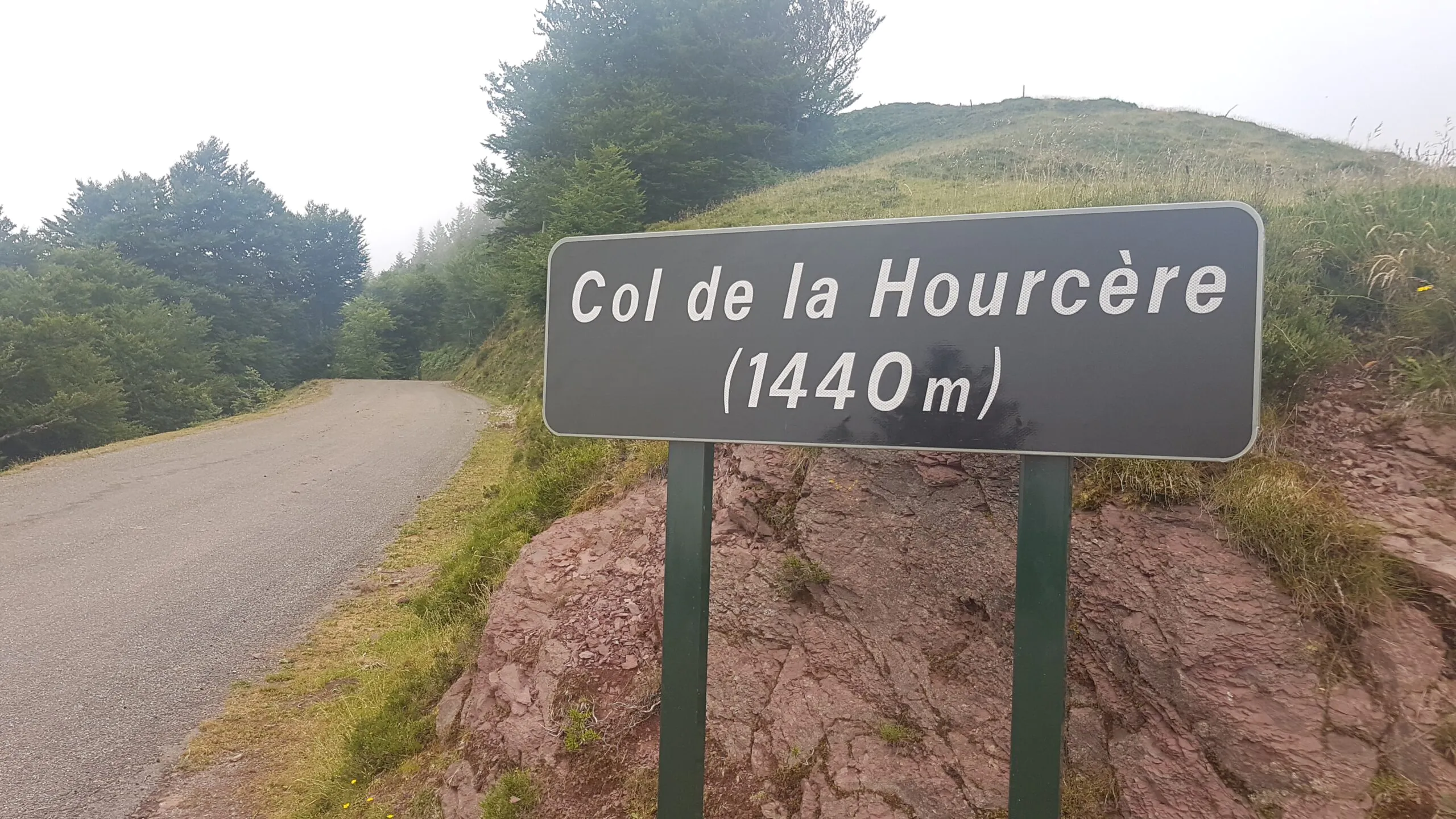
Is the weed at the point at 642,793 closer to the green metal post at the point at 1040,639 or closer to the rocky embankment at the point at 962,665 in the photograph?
the rocky embankment at the point at 962,665

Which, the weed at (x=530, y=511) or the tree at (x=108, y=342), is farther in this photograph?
the tree at (x=108, y=342)

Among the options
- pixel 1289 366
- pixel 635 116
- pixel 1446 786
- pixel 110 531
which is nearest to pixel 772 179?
pixel 635 116

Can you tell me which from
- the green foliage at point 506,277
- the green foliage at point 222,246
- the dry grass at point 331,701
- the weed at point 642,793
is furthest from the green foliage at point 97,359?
the weed at point 642,793

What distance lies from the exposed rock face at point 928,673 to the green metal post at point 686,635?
57 centimetres

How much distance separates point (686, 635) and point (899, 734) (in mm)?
899

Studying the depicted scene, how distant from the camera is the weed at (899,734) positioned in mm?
2279

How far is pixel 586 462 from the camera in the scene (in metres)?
4.80

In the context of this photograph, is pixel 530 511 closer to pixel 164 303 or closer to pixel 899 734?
pixel 899 734

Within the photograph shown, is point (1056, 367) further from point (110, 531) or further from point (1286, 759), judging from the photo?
point (110, 531)

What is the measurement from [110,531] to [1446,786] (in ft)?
34.8

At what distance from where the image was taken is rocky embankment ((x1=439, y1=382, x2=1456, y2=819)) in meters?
1.93

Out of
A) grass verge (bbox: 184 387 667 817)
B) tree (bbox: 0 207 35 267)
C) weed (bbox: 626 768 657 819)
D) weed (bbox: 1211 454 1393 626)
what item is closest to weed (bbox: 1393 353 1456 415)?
weed (bbox: 1211 454 1393 626)

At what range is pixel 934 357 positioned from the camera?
1.63 m

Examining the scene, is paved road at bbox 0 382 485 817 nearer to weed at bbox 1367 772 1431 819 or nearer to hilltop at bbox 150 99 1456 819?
→ hilltop at bbox 150 99 1456 819
